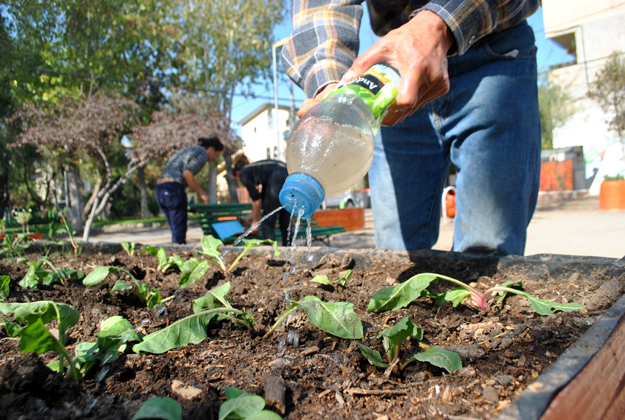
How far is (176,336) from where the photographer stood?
91 centimetres

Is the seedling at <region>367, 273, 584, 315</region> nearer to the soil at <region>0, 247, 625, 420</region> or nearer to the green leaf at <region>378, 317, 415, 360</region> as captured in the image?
the soil at <region>0, 247, 625, 420</region>

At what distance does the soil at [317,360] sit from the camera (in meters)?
0.67

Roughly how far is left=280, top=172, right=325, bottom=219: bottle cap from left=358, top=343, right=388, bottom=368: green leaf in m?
0.35

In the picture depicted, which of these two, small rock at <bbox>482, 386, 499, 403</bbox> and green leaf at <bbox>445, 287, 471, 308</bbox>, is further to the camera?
green leaf at <bbox>445, 287, 471, 308</bbox>

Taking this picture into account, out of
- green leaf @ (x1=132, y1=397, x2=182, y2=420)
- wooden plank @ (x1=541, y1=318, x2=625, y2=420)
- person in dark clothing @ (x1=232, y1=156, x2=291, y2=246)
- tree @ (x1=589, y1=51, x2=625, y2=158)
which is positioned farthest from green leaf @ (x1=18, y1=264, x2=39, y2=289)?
tree @ (x1=589, y1=51, x2=625, y2=158)

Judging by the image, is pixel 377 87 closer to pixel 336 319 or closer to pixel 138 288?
pixel 336 319

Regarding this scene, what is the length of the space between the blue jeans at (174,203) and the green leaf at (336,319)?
16.2 feet

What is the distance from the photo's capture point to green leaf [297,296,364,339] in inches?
35.8

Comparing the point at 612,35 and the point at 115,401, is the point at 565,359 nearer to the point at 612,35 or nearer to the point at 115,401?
the point at 115,401

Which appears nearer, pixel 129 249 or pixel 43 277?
pixel 43 277

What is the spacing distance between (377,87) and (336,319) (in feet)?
2.10

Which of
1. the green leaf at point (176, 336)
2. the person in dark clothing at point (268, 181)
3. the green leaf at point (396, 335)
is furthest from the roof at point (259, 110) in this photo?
the green leaf at point (396, 335)

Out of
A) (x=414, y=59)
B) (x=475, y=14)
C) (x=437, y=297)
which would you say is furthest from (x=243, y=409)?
(x=475, y=14)

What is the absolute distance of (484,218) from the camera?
71.3 inches
